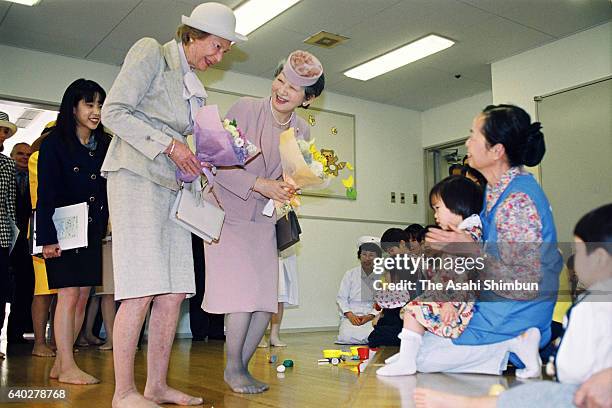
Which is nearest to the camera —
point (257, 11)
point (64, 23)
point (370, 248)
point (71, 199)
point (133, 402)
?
point (133, 402)

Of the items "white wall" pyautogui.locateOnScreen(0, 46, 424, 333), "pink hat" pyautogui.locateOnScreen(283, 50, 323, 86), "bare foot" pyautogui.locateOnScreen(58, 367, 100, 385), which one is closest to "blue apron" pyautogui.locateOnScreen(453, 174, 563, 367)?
"pink hat" pyautogui.locateOnScreen(283, 50, 323, 86)

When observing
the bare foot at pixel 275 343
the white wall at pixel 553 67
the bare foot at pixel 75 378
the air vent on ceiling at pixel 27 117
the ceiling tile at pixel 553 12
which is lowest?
the bare foot at pixel 275 343

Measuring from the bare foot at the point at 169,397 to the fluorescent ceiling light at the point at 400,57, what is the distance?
4053 millimetres

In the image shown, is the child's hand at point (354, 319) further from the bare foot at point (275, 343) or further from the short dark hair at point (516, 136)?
the short dark hair at point (516, 136)

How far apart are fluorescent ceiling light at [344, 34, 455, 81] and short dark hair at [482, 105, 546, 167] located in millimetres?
3297

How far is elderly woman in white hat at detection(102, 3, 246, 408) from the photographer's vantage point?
1843 millimetres

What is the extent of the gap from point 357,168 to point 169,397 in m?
5.03

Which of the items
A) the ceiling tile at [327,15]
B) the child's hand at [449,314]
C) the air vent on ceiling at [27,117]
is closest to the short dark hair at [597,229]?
the child's hand at [449,314]

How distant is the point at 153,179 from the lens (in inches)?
75.8

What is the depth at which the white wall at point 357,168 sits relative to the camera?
5.34 metres

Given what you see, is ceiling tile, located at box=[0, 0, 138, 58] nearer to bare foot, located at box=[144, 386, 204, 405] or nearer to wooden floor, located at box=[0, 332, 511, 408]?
wooden floor, located at box=[0, 332, 511, 408]

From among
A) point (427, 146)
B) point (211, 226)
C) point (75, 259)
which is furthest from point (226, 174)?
point (427, 146)

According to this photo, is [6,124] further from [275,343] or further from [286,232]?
[275,343]

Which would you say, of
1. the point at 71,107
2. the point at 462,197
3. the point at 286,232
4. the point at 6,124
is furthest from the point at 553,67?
the point at 6,124
